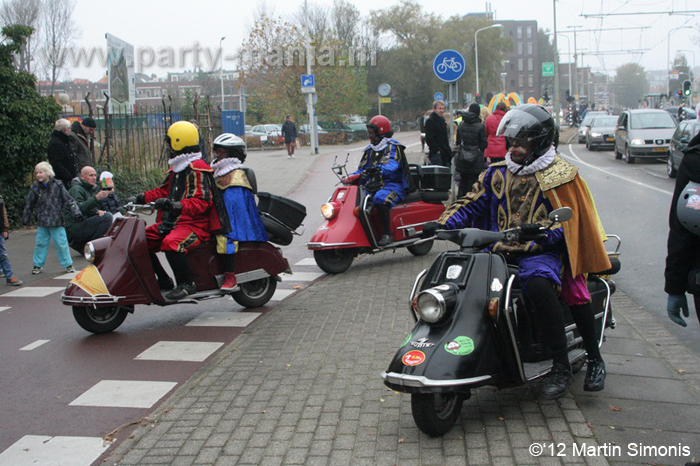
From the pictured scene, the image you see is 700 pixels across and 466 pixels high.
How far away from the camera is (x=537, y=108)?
4.55m

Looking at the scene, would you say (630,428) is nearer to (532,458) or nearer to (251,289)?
(532,458)

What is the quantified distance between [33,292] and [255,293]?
9.77 feet

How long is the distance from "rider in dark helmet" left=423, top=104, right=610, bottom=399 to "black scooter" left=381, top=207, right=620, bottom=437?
106mm

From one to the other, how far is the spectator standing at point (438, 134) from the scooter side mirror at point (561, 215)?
35.7 feet

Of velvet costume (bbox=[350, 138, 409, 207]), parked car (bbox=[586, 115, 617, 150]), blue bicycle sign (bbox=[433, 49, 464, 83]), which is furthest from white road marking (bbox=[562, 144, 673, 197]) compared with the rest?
velvet costume (bbox=[350, 138, 409, 207])

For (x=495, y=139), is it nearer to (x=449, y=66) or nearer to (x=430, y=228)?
(x=449, y=66)

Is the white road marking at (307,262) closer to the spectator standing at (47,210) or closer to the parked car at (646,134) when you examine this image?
the spectator standing at (47,210)

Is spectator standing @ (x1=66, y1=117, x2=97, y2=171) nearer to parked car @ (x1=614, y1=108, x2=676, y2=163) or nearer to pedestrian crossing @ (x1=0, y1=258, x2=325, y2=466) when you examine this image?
pedestrian crossing @ (x1=0, y1=258, x2=325, y2=466)

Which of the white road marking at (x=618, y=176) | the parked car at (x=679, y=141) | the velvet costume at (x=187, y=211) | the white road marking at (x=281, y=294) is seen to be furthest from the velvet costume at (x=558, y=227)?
the parked car at (x=679, y=141)

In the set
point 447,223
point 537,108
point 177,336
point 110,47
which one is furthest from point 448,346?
point 110,47

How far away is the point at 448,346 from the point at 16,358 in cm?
411

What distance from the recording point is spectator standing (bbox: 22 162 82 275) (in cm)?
978

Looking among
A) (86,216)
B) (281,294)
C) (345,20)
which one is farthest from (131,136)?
(345,20)

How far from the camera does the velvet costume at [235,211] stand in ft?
23.8
